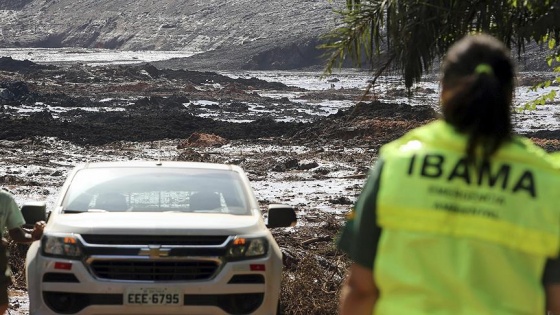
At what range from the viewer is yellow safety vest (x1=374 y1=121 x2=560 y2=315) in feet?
9.39

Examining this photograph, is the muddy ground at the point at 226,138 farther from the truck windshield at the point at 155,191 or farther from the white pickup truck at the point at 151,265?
the white pickup truck at the point at 151,265

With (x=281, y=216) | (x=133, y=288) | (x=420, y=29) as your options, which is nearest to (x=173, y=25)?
(x=420, y=29)

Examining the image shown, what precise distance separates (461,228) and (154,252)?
452cm

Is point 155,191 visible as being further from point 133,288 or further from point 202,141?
point 202,141

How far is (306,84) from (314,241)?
184 feet

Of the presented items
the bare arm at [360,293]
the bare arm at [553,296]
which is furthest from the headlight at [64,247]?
the bare arm at [553,296]

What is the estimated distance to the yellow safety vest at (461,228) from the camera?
2.86 meters

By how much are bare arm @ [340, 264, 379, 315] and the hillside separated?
8145cm

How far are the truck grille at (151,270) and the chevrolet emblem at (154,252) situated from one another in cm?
5

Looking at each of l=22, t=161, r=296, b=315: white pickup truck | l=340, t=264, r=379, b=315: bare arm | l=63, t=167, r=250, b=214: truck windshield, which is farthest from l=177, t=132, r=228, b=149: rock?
l=340, t=264, r=379, b=315: bare arm

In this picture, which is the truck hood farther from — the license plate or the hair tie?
the hair tie

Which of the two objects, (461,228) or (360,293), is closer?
(461,228)

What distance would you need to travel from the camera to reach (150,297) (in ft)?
23.5

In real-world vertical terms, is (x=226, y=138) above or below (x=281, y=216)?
below
